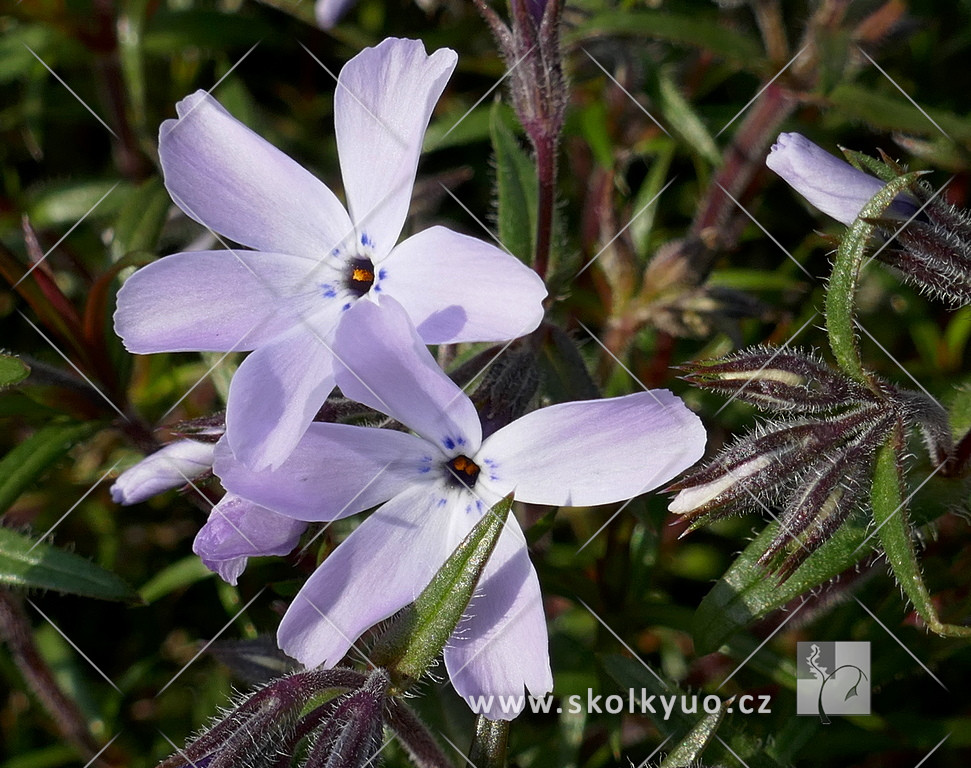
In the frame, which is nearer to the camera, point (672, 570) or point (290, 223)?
point (290, 223)

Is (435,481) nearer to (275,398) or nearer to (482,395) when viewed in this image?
(482,395)

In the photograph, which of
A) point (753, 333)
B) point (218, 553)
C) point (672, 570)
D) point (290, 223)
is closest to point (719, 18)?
point (753, 333)

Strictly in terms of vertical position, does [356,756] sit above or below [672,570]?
above

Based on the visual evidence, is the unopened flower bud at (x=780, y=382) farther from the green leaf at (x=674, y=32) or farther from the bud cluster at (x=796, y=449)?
the green leaf at (x=674, y=32)

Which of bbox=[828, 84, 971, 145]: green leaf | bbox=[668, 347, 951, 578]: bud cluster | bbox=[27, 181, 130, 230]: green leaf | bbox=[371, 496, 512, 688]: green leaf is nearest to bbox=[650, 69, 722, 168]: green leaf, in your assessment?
bbox=[828, 84, 971, 145]: green leaf

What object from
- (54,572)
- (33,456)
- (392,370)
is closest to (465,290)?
(392,370)

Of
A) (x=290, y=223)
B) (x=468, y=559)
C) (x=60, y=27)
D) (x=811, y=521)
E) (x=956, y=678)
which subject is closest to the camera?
(x=468, y=559)

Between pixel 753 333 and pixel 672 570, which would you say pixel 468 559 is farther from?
pixel 753 333
